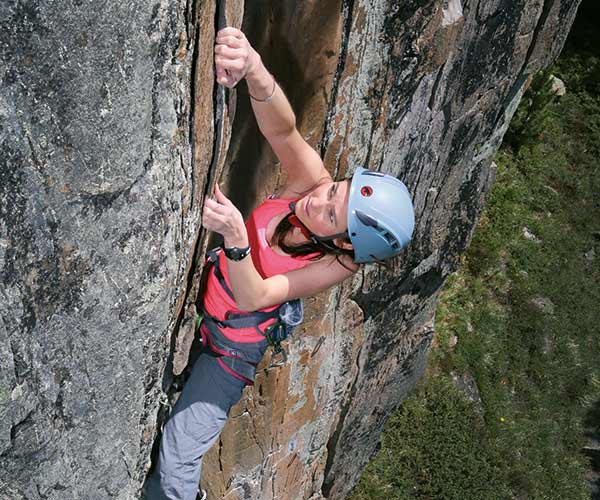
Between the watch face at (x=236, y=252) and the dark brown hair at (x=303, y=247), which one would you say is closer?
the watch face at (x=236, y=252)

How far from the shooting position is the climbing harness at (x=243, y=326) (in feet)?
14.0

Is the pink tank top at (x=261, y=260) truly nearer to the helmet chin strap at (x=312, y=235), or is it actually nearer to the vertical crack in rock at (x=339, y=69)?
the helmet chin strap at (x=312, y=235)

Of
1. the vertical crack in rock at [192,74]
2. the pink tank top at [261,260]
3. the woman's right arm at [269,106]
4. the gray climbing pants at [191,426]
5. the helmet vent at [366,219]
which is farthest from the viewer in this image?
the gray climbing pants at [191,426]

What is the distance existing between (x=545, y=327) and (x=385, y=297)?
5.69m

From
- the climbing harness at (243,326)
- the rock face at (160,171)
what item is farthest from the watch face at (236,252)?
the climbing harness at (243,326)

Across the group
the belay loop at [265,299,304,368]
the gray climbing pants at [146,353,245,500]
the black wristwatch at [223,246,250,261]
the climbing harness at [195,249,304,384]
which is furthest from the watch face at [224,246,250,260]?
the gray climbing pants at [146,353,245,500]

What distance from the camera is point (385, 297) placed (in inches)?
263

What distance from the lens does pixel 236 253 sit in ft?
11.3

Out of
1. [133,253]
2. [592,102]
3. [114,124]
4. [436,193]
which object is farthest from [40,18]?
[592,102]

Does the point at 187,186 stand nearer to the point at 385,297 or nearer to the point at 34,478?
the point at 34,478

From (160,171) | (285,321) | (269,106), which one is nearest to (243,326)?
(285,321)

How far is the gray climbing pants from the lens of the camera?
4.44 m

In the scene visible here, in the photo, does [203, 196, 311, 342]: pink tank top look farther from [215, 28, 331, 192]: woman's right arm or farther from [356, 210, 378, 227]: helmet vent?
[356, 210, 378, 227]: helmet vent

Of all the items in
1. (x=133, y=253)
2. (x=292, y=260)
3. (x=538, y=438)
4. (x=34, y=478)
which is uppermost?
(x=133, y=253)
